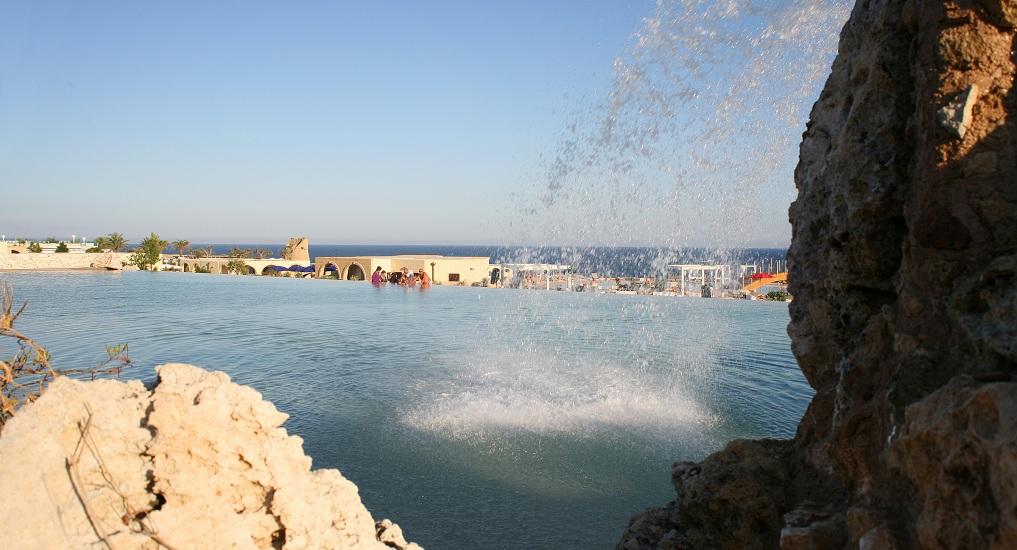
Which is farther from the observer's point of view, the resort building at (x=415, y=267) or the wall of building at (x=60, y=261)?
the resort building at (x=415, y=267)

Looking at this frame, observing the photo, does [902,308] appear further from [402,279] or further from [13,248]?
[13,248]

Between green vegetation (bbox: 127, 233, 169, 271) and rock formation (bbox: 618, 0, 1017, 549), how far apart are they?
4090 centimetres

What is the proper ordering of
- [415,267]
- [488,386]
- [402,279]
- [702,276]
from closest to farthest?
[488,386] → [402,279] → [702,276] → [415,267]

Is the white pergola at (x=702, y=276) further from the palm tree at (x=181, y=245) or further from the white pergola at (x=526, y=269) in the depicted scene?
the palm tree at (x=181, y=245)

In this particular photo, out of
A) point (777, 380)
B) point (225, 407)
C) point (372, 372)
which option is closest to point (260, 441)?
point (225, 407)

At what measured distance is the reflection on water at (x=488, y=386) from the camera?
20.7 ft

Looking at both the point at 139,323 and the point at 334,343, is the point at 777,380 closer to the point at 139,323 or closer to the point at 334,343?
the point at 334,343

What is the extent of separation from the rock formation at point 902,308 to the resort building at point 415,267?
33.2 m

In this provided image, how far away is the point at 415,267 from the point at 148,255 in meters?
15.7

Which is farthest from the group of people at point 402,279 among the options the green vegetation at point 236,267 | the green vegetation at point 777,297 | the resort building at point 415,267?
the green vegetation at point 777,297

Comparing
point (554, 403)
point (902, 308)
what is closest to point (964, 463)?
point (902, 308)

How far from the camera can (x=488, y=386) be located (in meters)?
10.7

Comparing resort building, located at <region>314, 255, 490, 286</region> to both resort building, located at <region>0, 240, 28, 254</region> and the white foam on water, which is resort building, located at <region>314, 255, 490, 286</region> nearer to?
resort building, located at <region>0, 240, 28, 254</region>

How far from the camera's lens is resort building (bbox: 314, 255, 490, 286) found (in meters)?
38.3
